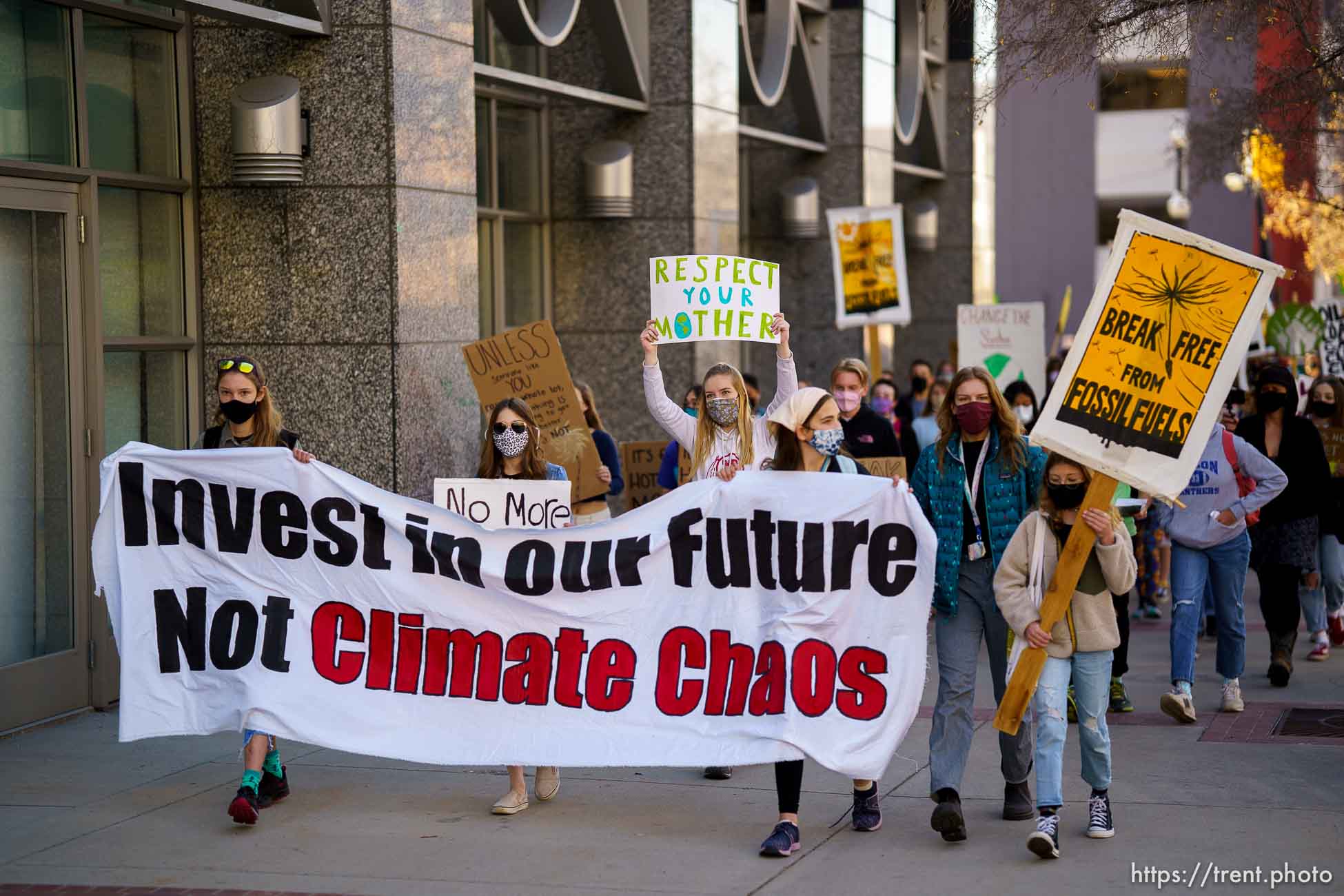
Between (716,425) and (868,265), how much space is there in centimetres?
817

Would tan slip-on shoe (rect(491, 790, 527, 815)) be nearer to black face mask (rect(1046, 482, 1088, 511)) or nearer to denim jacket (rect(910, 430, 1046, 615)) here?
denim jacket (rect(910, 430, 1046, 615))

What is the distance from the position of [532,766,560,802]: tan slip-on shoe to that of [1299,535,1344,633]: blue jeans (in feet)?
19.9

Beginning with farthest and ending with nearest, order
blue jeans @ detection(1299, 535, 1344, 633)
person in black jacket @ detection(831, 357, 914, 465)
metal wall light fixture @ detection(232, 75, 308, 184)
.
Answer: blue jeans @ detection(1299, 535, 1344, 633) → person in black jacket @ detection(831, 357, 914, 465) → metal wall light fixture @ detection(232, 75, 308, 184)

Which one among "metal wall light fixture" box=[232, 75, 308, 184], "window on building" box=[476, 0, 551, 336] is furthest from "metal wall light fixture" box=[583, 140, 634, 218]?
"metal wall light fixture" box=[232, 75, 308, 184]

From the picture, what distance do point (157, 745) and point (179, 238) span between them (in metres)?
3.21

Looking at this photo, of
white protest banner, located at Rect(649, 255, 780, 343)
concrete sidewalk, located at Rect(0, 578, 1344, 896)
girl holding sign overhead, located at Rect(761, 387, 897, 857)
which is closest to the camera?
concrete sidewalk, located at Rect(0, 578, 1344, 896)

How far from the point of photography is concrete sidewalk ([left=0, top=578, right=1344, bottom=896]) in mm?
6422

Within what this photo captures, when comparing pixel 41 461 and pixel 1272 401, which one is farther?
pixel 1272 401

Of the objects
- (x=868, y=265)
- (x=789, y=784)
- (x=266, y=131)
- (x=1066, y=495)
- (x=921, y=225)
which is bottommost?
(x=789, y=784)

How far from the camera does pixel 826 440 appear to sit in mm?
6992

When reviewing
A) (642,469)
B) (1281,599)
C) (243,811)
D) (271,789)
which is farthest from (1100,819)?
(642,469)

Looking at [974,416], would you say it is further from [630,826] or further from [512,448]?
[630,826]

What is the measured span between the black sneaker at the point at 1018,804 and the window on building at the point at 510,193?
756 cm

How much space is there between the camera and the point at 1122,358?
6.57 meters
